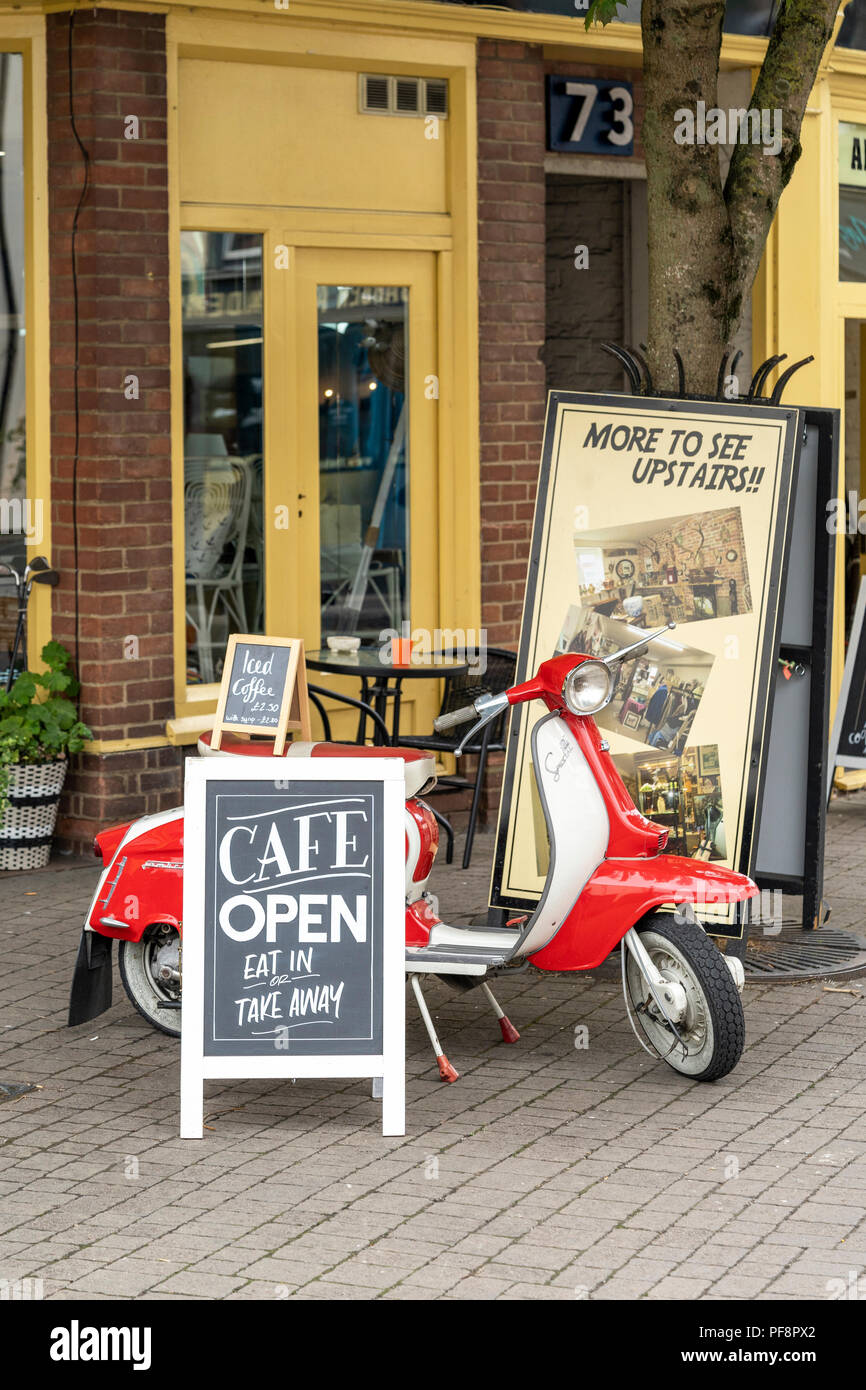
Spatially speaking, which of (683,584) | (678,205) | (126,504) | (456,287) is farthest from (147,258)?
(683,584)

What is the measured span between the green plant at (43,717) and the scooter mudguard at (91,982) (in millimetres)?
2207

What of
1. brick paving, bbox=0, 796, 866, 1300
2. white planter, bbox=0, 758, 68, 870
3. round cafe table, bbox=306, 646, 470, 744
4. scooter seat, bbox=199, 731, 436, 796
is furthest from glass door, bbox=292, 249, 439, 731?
brick paving, bbox=0, 796, 866, 1300

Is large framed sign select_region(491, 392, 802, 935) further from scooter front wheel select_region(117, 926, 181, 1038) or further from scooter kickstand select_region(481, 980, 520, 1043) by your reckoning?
scooter front wheel select_region(117, 926, 181, 1038)

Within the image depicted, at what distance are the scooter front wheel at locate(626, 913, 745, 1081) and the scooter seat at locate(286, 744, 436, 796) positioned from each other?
800 millimetres

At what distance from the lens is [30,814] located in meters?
8.55

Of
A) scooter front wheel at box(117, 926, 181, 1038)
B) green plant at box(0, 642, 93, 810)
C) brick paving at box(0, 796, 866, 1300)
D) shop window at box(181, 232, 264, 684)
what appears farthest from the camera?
shop window at box(181, 232, 264, 684)

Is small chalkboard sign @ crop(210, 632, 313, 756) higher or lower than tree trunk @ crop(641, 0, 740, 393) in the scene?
lower

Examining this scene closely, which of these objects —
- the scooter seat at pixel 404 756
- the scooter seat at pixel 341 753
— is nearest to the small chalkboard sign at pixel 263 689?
the scooter seat at pixel 341 753

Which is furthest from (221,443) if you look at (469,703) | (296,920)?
(296,920)

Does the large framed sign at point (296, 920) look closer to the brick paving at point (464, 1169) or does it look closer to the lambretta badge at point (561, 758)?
the brick paving at point (464, 1169)

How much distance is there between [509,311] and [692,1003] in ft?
16.2

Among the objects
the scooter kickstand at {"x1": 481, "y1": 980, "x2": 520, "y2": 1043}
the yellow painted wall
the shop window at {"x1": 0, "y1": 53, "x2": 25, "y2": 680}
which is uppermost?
the yellow painted wall

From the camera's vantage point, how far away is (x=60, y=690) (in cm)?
854

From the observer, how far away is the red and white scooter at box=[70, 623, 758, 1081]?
222 inches
